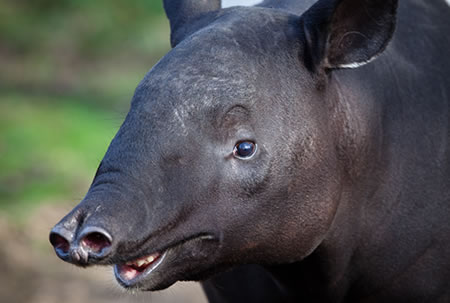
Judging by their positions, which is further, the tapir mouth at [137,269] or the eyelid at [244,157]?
the eyelid at [244,157]

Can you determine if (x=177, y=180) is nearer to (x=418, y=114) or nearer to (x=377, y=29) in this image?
(x=377, y=29)

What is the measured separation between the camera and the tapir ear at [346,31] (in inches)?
156

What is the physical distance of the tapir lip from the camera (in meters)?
3.63

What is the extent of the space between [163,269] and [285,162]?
0.72 m

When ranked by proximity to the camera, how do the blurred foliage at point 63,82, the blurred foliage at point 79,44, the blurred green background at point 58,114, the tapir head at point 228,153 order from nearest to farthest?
1. the tapir head at point 228,153
2. the blurred green background at point 58,114
3. the blurred foliage at point 63,82
4. the blurred foliage at point 79,44

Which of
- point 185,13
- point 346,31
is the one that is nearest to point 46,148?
point 185,13

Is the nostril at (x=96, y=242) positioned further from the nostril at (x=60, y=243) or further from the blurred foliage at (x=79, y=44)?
the blurred foliage at (x=79, y=44)

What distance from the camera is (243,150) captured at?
3.78m

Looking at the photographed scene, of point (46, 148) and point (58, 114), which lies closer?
point (46, 148)

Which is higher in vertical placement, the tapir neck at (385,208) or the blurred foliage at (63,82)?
the tapir neck at (385,208)

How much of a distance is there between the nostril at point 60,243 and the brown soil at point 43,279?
13.7 feet

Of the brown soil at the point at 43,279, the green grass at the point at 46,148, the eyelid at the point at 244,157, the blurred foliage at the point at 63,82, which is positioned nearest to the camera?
the eyelid at the point at 244,157

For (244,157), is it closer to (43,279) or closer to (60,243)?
(60,243)

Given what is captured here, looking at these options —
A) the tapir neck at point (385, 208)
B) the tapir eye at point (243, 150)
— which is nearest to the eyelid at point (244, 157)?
the tapir eye at point (243, 150)
